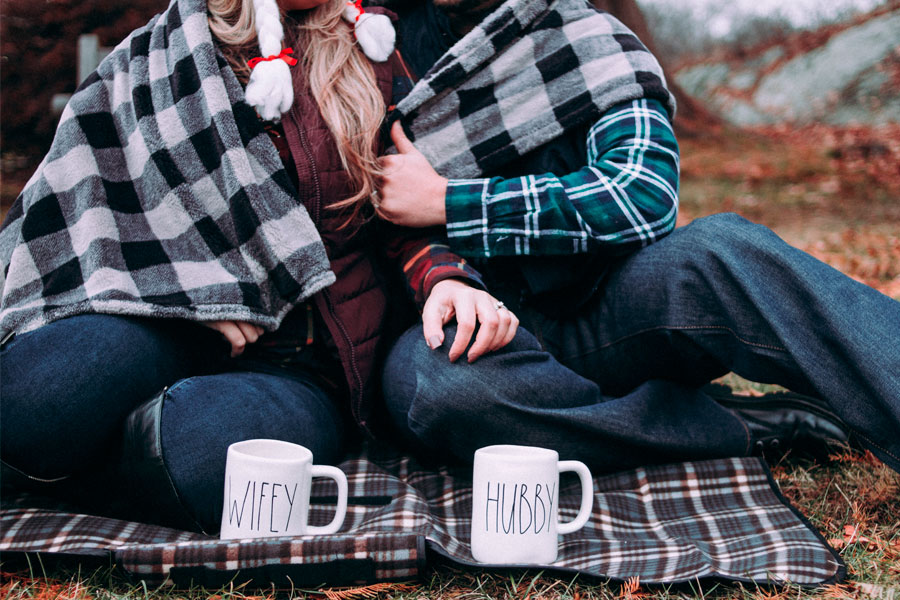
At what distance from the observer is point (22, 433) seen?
3.81ft

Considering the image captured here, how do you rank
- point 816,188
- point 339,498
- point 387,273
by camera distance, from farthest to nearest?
point 816,188 < point 387,273 < point 339,498

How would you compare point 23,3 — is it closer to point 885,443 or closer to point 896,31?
point 885,443

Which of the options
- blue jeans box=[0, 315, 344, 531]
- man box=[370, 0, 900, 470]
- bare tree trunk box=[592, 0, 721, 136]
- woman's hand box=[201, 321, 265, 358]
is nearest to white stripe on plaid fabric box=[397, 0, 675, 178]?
man box=[370, 0, 900, 470]

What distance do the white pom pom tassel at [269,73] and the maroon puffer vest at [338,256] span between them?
0.13 feet

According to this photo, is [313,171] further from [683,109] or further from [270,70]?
[683,109]

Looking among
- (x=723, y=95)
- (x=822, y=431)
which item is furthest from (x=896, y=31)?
(x=822, y=431)

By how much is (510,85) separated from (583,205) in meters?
0.36

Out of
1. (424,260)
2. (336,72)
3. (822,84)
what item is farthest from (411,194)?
(822,84)

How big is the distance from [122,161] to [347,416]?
68 centimetres

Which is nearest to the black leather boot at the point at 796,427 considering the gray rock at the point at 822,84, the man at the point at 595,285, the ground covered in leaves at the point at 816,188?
the man at the point at 595,285

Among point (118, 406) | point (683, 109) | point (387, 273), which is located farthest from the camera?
point (683, 109)

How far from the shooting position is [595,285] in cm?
147

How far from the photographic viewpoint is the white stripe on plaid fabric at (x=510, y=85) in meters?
1.54

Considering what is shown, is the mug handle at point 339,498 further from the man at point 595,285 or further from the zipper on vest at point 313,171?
the zipper on vest at point 313,171
